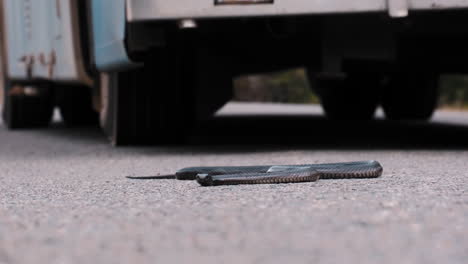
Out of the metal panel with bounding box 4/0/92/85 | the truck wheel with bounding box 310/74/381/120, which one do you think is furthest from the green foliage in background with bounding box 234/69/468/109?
the metal panel with bounding box 4/0/92/85

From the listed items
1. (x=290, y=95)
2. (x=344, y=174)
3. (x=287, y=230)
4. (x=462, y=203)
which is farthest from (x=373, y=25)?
(x=290, y=95)

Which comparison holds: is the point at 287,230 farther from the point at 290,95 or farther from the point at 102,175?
the point at 290,95

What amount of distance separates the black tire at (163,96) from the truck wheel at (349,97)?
3631 mm

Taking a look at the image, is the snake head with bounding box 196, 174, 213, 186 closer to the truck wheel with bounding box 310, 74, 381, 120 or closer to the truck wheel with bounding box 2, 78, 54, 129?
the truck wheel with bounding box 2, 78, 54, 129

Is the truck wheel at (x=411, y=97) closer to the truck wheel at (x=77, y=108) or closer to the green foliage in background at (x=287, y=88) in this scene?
the truck wheel at (x=77, y=108)

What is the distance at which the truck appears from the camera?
409 cm

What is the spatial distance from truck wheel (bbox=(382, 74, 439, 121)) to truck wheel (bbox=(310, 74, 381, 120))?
0.17 meters

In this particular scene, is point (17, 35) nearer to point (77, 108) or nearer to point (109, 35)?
point (77, 108)

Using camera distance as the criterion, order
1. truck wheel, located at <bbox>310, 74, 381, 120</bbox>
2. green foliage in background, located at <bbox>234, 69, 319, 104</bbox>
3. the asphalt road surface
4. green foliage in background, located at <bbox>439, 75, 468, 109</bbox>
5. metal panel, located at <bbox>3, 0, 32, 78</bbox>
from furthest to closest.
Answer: green foliage in background, located at <bbox>234, 69, 319, 104</bbox> < green foliage in background, located at <bbox>439, 75, 468, 109</bbox> < truck wheel, located at <bbox>310, 74, 381, 120</bbox> < metal panel, located at <bbox>3, 0, 32, 78</bbox> < the asphalt road surface

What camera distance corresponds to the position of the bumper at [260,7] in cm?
407

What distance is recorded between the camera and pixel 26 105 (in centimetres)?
746

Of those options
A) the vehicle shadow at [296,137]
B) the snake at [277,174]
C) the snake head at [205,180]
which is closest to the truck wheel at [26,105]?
the vehicle shadow at [296,137]

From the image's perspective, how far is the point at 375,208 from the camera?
7.76ft

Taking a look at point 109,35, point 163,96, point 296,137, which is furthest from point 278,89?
point 109,35
